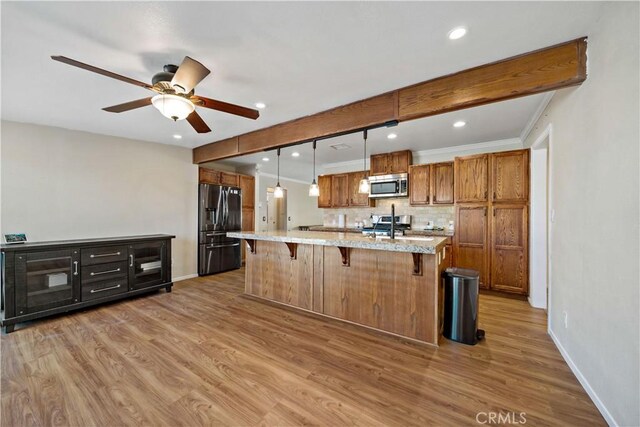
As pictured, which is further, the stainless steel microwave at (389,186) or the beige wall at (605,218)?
the stainless steel microwave at (389,186)

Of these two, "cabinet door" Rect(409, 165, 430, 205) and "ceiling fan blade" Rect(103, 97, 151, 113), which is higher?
"ceiling fan blade" Rect(103, 97, 151, 113)

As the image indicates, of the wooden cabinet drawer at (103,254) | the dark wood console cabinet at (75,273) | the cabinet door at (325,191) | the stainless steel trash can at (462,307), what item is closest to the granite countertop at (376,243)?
the stainless steel trash can at (462,307)

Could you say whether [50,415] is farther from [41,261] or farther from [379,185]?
[379,185]

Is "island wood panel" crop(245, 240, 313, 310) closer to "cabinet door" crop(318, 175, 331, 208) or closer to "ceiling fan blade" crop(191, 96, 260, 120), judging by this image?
"ceiling fan blade" crop(191, 96, 260, 120)

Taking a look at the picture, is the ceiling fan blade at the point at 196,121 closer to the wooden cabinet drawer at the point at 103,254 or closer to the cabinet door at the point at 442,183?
the wooden cabinet drawer at the point at 103,254

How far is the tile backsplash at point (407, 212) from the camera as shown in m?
4.85

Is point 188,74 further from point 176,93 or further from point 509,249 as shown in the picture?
point 509,249

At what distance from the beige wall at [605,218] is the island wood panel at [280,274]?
251 cm

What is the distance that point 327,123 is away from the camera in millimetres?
3045

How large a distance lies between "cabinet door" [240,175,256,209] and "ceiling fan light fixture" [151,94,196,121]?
157 inches

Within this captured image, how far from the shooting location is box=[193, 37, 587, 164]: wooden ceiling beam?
185 cm

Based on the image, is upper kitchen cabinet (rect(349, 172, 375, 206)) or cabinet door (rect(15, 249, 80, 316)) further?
upper kitchen cabinet (rect(349, 172, 375, 206))

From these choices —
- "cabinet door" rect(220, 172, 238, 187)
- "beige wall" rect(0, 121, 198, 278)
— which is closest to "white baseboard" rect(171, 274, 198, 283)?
"beige wall" rect(0, 121, 198, 278)

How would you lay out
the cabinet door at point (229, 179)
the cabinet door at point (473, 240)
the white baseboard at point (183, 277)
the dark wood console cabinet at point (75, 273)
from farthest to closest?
the cabinet door at point (229, 179) < the white baseboard at point (183, 277) < the cabinet door at point (473, 240) < the dark wood console cabinet at point (75, 273)
